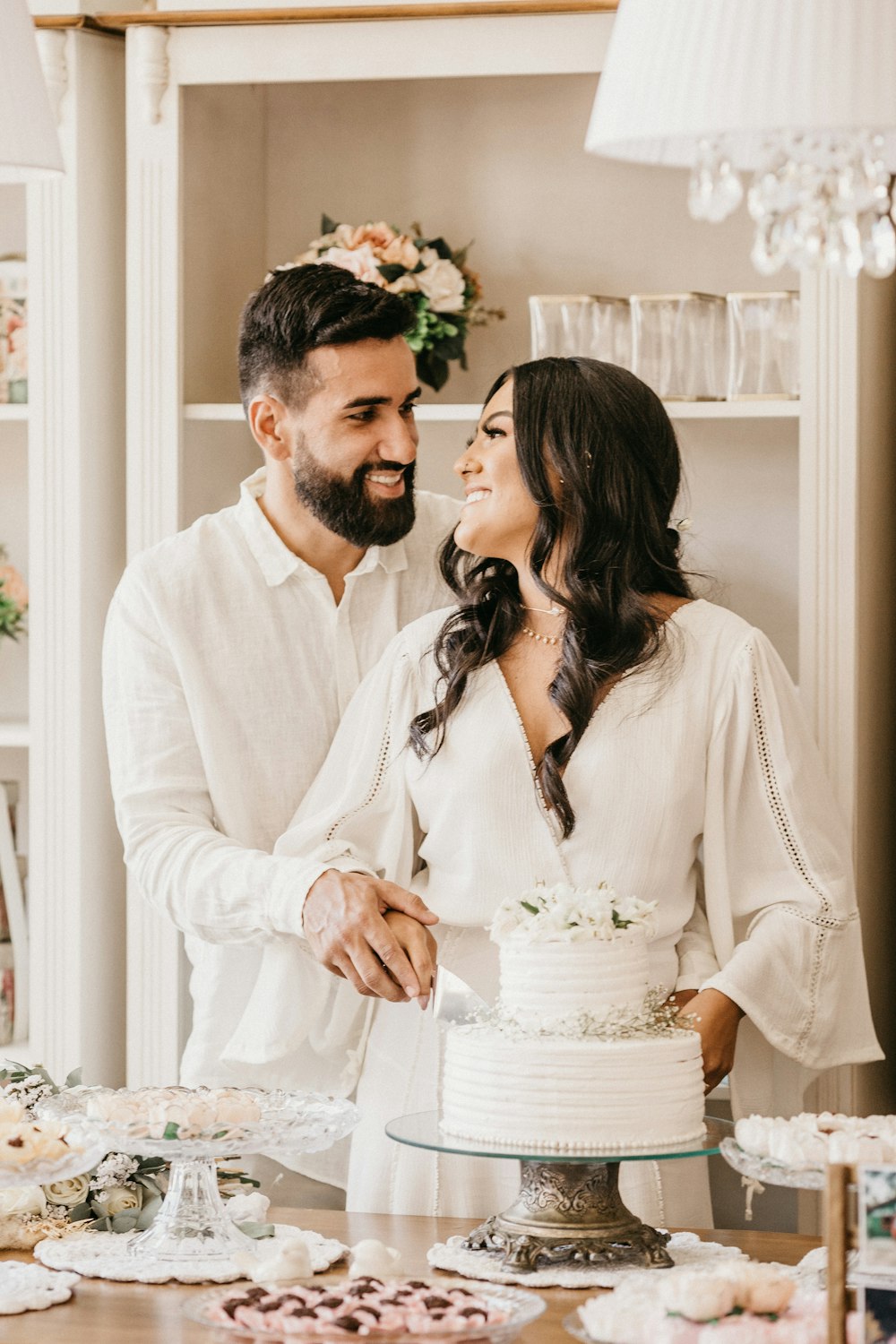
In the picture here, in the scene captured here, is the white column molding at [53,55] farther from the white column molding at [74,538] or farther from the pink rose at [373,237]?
the pink rose at [373,237]

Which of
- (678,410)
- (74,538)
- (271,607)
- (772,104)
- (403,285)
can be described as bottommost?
(271,607)

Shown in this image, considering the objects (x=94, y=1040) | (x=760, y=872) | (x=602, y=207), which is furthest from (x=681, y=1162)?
(x=602, y=207)

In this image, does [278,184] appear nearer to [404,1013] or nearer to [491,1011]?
[404,1013]

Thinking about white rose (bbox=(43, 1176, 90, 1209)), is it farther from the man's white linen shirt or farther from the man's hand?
the man's white linen shirt

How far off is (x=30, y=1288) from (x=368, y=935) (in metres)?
0.57

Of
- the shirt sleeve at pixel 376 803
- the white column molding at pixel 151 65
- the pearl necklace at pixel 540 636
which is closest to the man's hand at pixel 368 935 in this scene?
the shirt sleeve at pixel 376 803

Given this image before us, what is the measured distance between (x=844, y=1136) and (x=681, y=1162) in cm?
67

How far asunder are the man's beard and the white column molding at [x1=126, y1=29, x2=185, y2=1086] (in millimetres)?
290

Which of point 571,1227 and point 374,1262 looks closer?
point 374,1262

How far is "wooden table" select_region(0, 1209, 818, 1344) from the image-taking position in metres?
1.54

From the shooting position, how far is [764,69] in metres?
1.36

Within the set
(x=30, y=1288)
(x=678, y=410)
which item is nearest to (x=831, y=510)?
(x=678, y=410)

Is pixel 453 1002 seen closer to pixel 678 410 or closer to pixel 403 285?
pixel 678 410

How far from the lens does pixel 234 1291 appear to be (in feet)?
5.00
